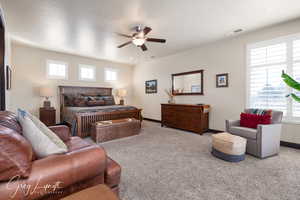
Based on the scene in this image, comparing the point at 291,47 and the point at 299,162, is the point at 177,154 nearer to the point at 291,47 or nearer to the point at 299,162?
the point at 299,162

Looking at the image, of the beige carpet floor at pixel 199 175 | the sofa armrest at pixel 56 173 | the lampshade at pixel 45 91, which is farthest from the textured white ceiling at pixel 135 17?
the beige carpet floor at pixel 199 175

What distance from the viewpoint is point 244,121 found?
3.07 metres

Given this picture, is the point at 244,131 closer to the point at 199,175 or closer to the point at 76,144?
the point at 199,175

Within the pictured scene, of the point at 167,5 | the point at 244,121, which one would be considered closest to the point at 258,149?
the point at 244,121

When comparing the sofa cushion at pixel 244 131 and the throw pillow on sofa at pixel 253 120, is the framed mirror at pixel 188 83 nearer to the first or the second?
the throw pillow on sofa at pixel 253 120

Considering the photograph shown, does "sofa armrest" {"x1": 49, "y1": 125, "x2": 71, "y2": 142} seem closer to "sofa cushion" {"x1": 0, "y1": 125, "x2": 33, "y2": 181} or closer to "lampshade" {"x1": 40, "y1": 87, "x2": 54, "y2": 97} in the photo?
"sofa cushion" {"x1": 0, "y1": 125, "x2": 33, "y2": 181}

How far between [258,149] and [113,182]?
8.67 ft

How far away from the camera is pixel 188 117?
178 inches

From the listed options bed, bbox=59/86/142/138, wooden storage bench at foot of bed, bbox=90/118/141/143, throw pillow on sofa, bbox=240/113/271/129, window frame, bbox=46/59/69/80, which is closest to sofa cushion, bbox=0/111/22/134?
wooden storage bench at foot of bed, bbox=90/118/141/143

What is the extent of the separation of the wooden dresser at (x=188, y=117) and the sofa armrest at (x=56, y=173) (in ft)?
11.5

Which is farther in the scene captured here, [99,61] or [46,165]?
[99,61]

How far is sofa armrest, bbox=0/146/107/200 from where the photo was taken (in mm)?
883

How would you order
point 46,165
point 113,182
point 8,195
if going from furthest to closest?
point 113,182 → point 46,165 → point 8,195

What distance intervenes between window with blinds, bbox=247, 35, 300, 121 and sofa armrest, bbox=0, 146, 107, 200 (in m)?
3.94
